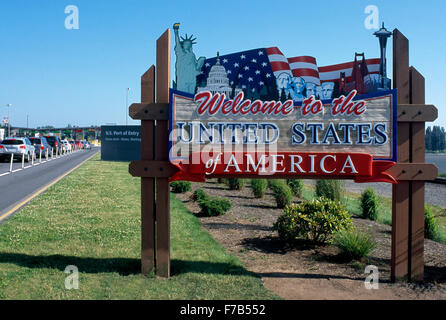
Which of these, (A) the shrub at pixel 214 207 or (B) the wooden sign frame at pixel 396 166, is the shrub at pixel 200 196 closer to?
(A) the shrub at pixel 214 207

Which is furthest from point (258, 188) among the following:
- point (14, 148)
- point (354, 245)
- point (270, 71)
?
point (14, 148)

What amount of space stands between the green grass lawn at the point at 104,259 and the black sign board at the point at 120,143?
20.8 meters

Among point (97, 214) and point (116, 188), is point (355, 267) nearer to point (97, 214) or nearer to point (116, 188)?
point (97, 214)

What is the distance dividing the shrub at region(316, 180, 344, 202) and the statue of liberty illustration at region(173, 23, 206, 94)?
4804mm

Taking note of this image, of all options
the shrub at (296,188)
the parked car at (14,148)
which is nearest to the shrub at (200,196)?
the shrub at (296,188)

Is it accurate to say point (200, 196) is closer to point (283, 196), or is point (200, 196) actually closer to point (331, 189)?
point (283, 196)

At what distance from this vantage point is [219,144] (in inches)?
209

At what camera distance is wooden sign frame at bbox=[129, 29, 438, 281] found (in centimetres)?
518

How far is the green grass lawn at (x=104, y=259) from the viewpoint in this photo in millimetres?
4672

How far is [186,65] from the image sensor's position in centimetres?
1355

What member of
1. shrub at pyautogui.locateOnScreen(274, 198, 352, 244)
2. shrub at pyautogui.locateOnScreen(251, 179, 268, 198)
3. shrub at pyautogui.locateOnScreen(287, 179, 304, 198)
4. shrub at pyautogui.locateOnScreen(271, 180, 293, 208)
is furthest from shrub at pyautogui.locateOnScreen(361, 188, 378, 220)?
shrub at pyautogui.locateOnScreen(274, 198, 352, 244)
